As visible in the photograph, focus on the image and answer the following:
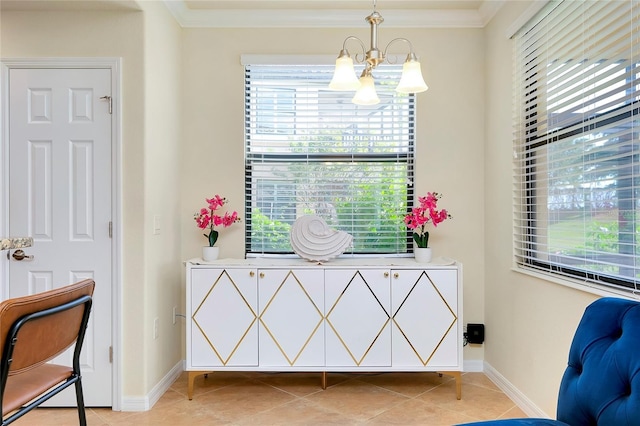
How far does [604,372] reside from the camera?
1.28 m

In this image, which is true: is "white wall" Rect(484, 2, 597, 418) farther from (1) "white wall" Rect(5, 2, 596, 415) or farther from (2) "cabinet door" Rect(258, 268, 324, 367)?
(2) "cabinet door" Rect(258, 268, 324, 367)

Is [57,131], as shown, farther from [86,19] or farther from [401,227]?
[401,227]

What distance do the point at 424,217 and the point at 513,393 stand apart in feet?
4.12

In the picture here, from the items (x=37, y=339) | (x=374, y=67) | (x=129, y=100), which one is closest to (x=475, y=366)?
(x=374, y=67)

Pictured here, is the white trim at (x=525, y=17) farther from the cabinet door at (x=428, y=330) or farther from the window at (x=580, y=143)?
the cabinet door at (x=428, y=330)

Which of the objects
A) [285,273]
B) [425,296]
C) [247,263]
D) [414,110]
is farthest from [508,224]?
[247,263]

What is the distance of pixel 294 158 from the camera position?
3223 millimetres

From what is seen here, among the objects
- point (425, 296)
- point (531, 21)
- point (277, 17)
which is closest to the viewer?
point (531, 21)

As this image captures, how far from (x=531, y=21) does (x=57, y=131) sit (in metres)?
2.96

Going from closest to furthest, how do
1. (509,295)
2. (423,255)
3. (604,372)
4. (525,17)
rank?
(604,372) → (525,17) → (509,295) → (423,255)

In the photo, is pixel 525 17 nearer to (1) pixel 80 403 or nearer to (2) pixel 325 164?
(2) pixel 325 164

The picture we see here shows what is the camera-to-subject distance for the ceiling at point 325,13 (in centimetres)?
301

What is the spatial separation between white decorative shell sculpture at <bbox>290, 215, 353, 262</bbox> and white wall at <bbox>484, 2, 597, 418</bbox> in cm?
108

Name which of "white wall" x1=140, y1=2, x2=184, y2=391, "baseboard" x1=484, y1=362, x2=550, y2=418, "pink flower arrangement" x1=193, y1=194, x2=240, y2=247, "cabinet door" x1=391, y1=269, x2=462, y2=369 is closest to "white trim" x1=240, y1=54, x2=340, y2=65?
"white wall" x1=140, y1=2, x2=184, y2=391
